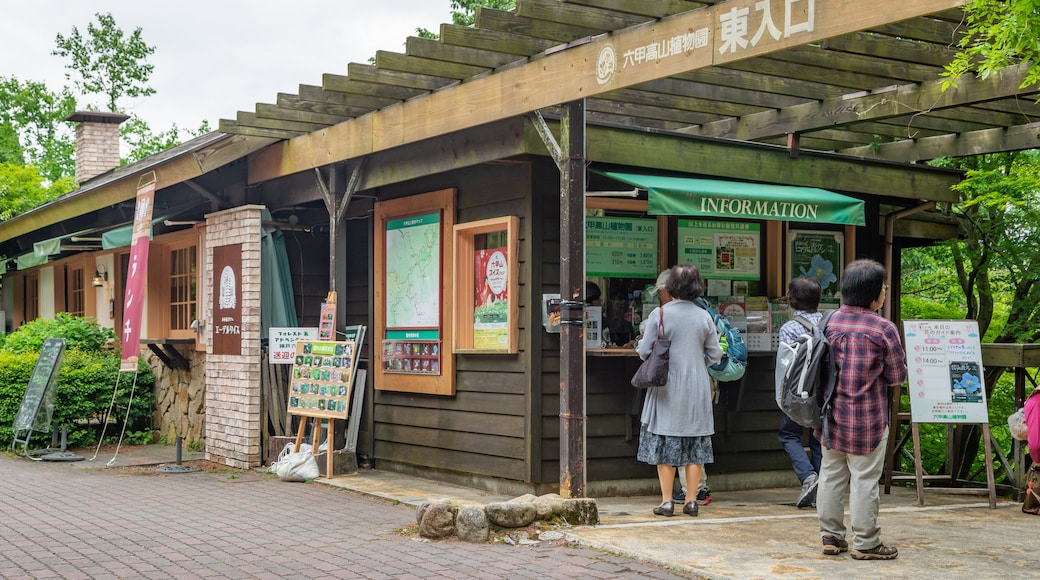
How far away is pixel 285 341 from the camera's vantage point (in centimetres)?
1038

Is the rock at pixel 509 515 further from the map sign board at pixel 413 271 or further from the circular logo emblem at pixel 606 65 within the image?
the map sign board at pixel 413 271

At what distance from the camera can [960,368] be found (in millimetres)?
8211

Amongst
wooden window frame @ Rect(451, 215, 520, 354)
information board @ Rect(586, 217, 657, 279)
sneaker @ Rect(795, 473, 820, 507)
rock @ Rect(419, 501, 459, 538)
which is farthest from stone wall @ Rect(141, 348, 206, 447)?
sneaker @ Rect(795, 473, 820, 507)

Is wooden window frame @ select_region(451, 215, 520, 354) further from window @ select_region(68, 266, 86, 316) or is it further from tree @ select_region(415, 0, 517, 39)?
tree @ select_region(415, 0, 517, 39)

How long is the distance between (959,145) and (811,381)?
4571 millimetres

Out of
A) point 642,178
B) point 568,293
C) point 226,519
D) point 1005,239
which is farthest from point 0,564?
point 1005,239

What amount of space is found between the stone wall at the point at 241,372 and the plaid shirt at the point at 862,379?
6146mm

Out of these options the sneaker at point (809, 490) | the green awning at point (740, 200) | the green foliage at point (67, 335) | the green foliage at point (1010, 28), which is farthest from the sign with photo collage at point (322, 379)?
the green foliage at point (1010, 28)

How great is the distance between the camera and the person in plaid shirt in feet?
18.8


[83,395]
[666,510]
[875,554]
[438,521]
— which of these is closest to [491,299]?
[666,510]

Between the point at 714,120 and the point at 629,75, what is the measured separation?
3521 mm

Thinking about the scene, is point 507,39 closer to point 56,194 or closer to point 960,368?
point 960,368

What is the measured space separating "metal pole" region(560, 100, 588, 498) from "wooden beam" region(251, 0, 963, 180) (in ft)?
0.82

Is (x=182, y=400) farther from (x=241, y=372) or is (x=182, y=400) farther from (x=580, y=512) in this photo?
(x=580, y=512)
